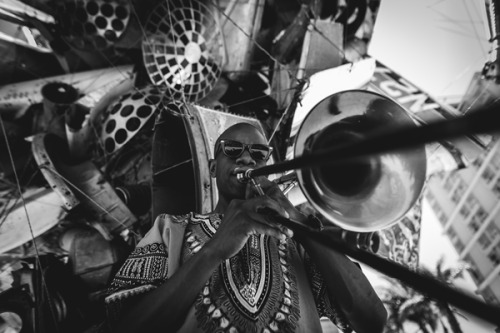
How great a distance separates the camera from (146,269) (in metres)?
1.80

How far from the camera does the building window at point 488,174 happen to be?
1417 inches

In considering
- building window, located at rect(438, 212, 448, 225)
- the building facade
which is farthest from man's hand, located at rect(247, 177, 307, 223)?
building window, located at rect(438, 212, 448, 225)

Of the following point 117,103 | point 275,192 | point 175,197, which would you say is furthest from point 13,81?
point 275,192

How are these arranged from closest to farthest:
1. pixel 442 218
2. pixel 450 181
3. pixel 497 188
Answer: pixel 497 188 < pixel 450 181 < pixel 442 218

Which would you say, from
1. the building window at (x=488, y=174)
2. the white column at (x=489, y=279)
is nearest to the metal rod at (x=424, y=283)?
the white column at (x=489, y=279)

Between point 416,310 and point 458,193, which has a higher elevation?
point 416,310

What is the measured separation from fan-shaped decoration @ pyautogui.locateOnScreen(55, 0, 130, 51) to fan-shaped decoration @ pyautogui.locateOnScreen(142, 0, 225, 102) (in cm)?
77

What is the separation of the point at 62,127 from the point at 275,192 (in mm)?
6330

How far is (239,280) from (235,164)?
1037 mm

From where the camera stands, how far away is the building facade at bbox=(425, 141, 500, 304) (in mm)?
34250

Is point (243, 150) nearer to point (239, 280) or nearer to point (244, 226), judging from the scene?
point (244, 226)

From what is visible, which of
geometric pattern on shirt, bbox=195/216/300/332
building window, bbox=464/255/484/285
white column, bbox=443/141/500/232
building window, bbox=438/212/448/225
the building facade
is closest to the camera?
geometric pattern on shirt, bbox=195/216/300/332

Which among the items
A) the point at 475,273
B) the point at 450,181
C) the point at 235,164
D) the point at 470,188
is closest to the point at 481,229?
the point at 475,273

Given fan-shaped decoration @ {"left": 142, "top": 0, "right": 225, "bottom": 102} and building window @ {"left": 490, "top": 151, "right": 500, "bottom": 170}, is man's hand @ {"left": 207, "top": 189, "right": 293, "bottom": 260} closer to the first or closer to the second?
fan-shaped decoration @ {"left": 142, "top": 0, "right": 225, "bottom": 102}
